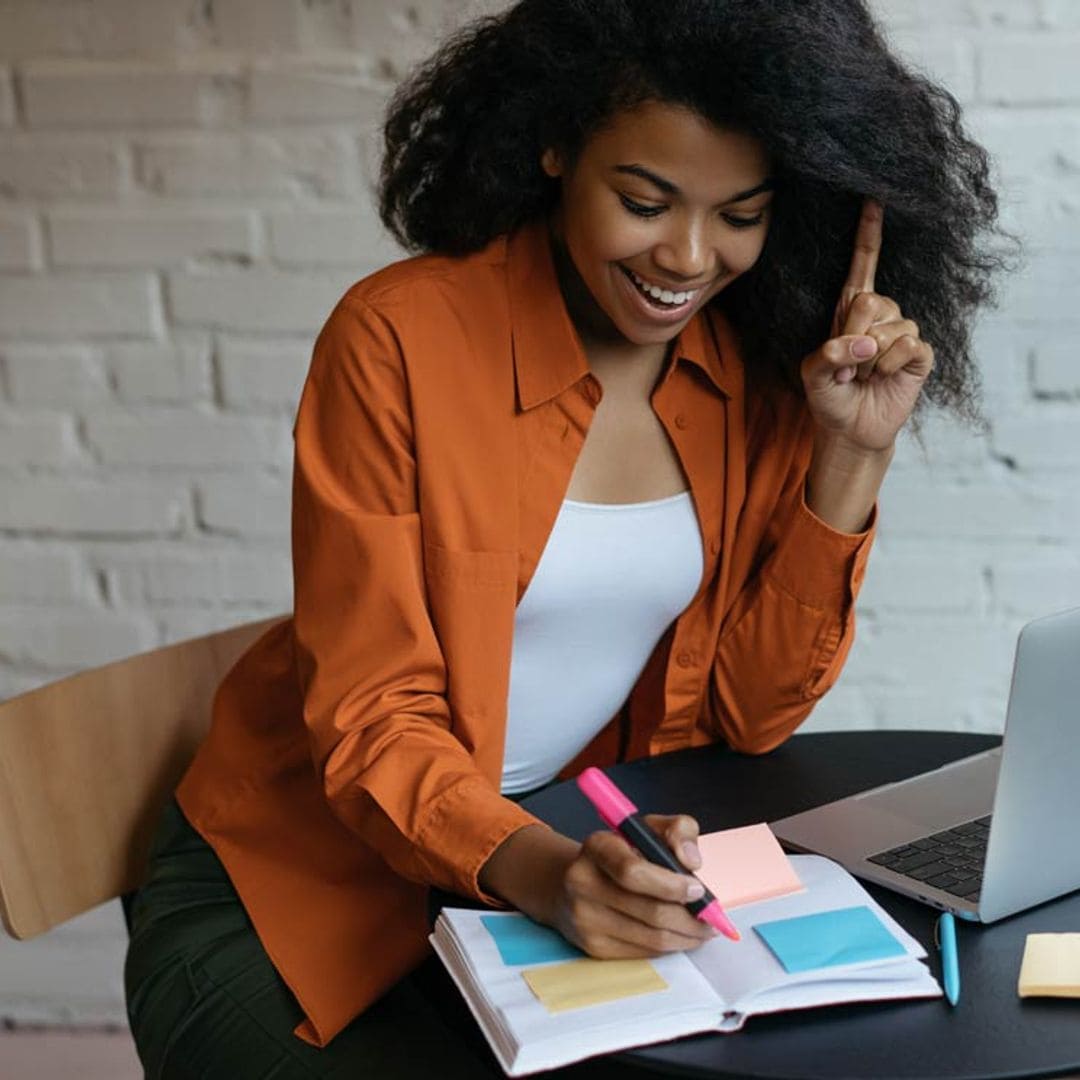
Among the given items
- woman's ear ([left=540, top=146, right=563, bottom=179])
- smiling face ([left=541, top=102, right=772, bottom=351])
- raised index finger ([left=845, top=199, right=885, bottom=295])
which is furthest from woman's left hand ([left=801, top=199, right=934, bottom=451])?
woman's ear ([left=540, top=146, right=563, bottom=179])

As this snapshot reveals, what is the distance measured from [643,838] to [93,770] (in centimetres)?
62

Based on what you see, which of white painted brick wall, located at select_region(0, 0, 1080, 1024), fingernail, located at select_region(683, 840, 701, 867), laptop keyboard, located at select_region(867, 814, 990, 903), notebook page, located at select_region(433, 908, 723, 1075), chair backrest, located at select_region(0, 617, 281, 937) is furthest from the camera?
white painted brick wall, located at select_region(0, 0, 1080, 1024)

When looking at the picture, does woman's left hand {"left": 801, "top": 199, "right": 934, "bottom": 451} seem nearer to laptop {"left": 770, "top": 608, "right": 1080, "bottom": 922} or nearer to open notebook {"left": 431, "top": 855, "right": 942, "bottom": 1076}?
laptop {"left": 770, "top": 608, "right": 1080, "bottom": 922}

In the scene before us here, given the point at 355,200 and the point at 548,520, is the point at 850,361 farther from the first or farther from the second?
the point at 355,200

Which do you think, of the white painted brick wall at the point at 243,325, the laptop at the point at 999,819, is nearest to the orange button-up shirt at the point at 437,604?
the laptop at the point at 999,819

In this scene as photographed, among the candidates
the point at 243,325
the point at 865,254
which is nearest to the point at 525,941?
the point at 865,254

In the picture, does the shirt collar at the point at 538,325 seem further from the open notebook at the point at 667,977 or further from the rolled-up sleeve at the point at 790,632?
the open notebook at the point at 667,977

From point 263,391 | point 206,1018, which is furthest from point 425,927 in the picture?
point 263,391

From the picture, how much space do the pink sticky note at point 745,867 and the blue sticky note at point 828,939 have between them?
4 centimetres

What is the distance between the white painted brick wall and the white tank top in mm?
608

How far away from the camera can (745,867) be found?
102cm

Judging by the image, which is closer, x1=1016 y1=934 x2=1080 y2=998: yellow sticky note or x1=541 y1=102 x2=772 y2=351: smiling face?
x1=1016 y1=934 x2=1080 y2=998: yellow sticky note

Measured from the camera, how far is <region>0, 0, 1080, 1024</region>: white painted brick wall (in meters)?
1.80

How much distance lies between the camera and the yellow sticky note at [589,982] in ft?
2.86
